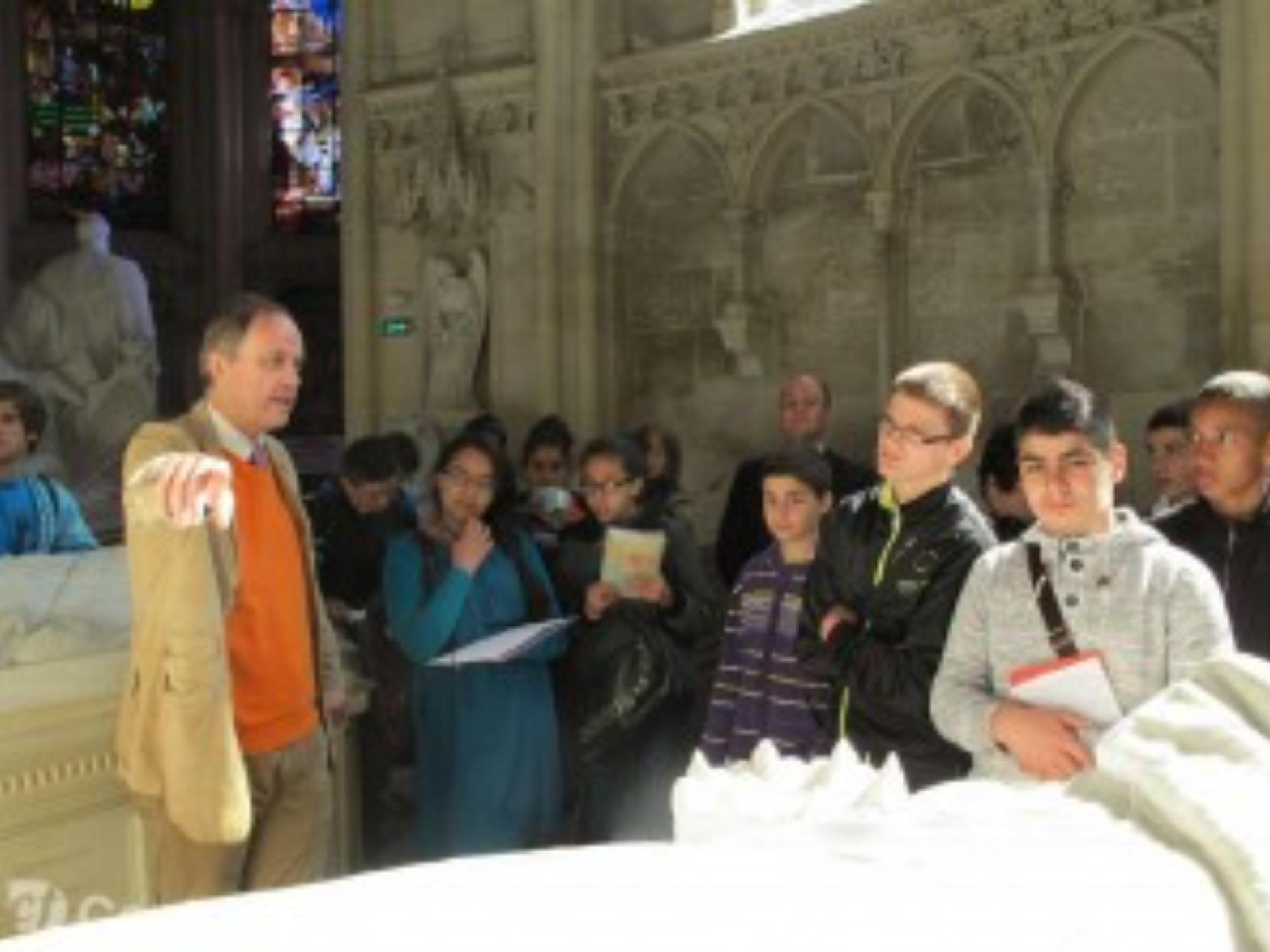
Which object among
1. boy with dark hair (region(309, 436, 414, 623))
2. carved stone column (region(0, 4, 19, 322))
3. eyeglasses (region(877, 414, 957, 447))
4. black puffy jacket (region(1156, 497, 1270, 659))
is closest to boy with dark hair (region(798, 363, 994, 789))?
eyeglasses (region(877, 414, 957, 447))

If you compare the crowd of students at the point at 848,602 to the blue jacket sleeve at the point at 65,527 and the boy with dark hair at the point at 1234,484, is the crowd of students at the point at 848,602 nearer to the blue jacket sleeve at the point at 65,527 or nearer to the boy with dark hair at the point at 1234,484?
the boy with dark hair at the point at 1234,484

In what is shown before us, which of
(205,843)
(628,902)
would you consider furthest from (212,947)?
(205,843)

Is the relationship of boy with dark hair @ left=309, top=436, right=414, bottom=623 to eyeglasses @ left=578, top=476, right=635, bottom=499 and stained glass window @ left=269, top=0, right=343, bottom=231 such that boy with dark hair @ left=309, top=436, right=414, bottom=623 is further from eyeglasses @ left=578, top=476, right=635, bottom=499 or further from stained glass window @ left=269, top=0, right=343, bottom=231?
stained glass window @ left=269, top=0, right=343, bottom=231

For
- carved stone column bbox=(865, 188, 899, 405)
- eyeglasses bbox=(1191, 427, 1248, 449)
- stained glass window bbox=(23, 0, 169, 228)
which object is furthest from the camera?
stained glass window bbox=(23, 0, 169, 228)

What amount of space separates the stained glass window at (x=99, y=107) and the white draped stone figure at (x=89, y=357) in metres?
7.22

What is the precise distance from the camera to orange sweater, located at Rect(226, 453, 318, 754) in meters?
2.70

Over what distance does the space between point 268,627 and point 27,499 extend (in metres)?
1.37

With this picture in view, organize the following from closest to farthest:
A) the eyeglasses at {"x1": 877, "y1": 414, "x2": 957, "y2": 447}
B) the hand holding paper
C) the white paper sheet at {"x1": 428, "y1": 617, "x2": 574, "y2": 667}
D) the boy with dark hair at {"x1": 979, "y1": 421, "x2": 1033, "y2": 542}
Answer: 1. the hand holding paper
2. the eyeglasses at {"x1": 877, "y1": 414, "x2": 957, "y2": 447}
3. the white paper sheet at {"x1": 428, "y1": 617, "x2": 574, "y2": 667}
4. the boy with dark hair at {"x1": 979, "y1": 421, "x2": 1033, "y2": 542}

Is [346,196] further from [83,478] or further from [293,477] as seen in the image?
[293,477]

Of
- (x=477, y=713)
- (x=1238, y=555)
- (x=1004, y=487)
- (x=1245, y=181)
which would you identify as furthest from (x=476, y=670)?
(x=1245, y=181)

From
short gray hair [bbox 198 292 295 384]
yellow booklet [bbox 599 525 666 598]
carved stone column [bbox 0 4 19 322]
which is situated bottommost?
yellow booklet [bbox 599 525 666 598]

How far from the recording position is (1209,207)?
6305mm

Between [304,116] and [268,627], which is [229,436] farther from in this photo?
[304,116]

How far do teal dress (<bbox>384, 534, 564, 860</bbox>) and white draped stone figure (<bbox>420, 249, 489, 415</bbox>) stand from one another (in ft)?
17.6
